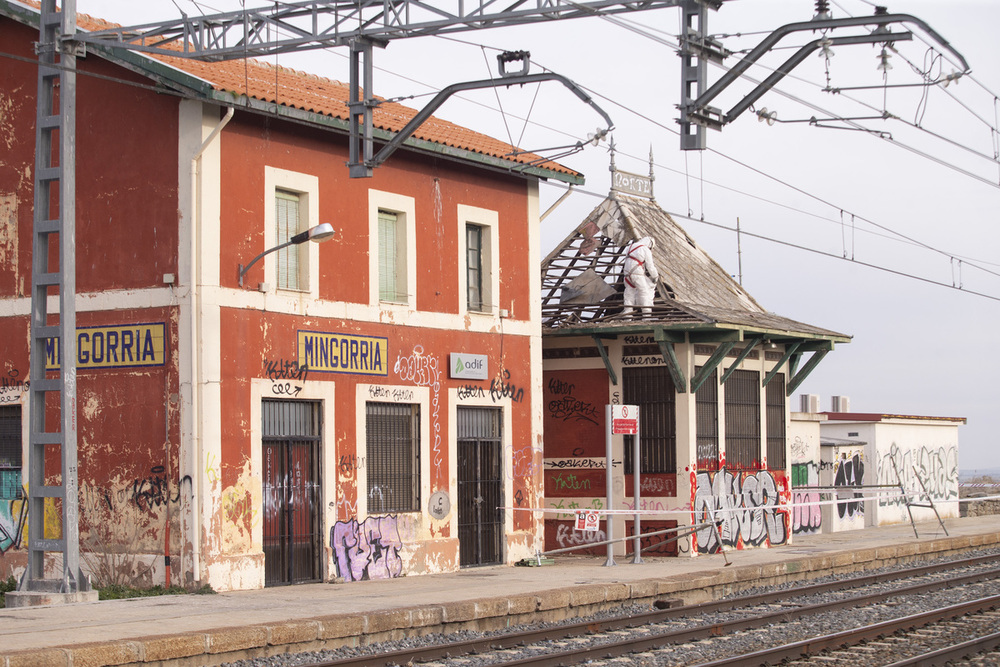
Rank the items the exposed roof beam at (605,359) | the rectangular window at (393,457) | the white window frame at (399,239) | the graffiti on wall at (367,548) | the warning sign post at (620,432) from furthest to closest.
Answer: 1. the exposed roof beam at (605,359)
2. the warning sign post at (620,432)
3. the white window frame at (399,239)
4. the rectangular window at (393,457)
5. the graffiti on wall at (367,548)

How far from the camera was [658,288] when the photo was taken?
23.1 metres

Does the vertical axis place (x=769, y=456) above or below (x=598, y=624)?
above

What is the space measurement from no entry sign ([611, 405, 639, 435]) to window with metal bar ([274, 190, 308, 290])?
5.47 m

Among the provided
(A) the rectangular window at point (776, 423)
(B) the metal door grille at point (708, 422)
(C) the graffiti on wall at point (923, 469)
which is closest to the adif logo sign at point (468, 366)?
(B) the metal door grille at point (708, 422)

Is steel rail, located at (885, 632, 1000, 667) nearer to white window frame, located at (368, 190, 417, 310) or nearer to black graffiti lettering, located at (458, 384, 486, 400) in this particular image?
black graffiti lettering, located at (458, 384, 486, 400)

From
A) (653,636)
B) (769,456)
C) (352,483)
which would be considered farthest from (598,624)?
(769,456)

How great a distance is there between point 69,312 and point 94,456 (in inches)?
113

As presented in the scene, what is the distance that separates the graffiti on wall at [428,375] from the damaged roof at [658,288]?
12.9ft

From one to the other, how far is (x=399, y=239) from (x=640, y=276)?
213 inches

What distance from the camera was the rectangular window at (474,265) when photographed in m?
20.3

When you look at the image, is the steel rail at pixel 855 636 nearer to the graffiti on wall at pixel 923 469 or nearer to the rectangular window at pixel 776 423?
the rectangular window at pixel 776 423

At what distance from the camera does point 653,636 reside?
43.6 feet

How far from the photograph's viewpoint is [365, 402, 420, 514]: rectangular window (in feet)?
59.8

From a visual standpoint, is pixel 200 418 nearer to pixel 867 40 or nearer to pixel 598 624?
pixel 598 624
